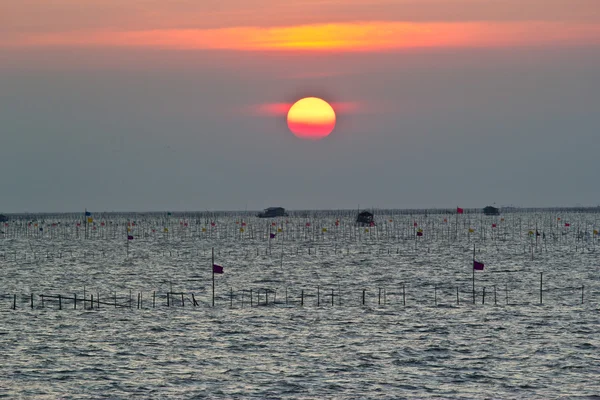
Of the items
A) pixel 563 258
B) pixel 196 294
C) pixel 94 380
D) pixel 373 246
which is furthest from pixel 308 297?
pixel 373 246

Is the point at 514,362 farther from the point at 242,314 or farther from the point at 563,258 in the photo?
the point at 563,258

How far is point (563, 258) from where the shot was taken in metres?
139

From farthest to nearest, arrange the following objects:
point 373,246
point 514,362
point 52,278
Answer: point 373,246, point 52,278, point 514,362

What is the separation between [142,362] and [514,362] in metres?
24.1

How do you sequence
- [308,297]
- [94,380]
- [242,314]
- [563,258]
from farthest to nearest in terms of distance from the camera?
[563,258]
[308,297]
[242,314]
[94,380]

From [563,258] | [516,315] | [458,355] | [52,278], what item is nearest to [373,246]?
[563,258]

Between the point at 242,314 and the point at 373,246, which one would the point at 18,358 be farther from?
the point at 373,246

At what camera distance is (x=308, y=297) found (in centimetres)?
8800

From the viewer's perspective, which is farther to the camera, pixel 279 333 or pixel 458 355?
pixel 279 333

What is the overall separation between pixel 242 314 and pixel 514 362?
1030 inches

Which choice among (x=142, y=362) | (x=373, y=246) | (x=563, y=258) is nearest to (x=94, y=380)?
(x=142, y=362)

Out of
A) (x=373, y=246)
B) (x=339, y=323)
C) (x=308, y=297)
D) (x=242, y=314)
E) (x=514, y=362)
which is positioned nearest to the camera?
(x=514, y=362)

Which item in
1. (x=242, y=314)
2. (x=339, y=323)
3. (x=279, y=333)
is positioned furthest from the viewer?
(x=242, y=314)

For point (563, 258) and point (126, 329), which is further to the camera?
point (563, 258)
